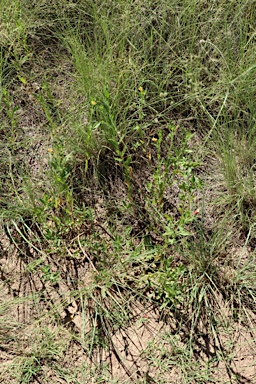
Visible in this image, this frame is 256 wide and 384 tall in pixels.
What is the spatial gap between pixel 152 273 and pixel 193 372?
476 millimetres

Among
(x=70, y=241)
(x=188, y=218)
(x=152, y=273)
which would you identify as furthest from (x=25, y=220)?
(x=188, y=218)

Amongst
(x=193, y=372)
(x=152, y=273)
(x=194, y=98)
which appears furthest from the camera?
(x=194, y=98)

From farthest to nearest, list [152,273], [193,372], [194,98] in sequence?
[194,98] < [152,273] < [193,372]

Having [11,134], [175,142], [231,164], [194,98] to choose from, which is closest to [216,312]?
[231,164]

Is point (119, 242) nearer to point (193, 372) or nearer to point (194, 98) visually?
point (193, 372)

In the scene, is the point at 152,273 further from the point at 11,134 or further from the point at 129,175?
the point at 11,134

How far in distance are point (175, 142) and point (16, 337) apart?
1.27 metres

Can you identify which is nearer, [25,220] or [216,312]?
[216,312]

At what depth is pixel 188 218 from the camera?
209 centimetres

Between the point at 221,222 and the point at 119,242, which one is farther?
the point at 221,222

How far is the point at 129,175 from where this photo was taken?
2375 millimetres

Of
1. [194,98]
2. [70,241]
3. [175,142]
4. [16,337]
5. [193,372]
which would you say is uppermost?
[194,98]

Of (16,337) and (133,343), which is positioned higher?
(16,337)

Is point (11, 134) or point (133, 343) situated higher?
point (11, 134)
